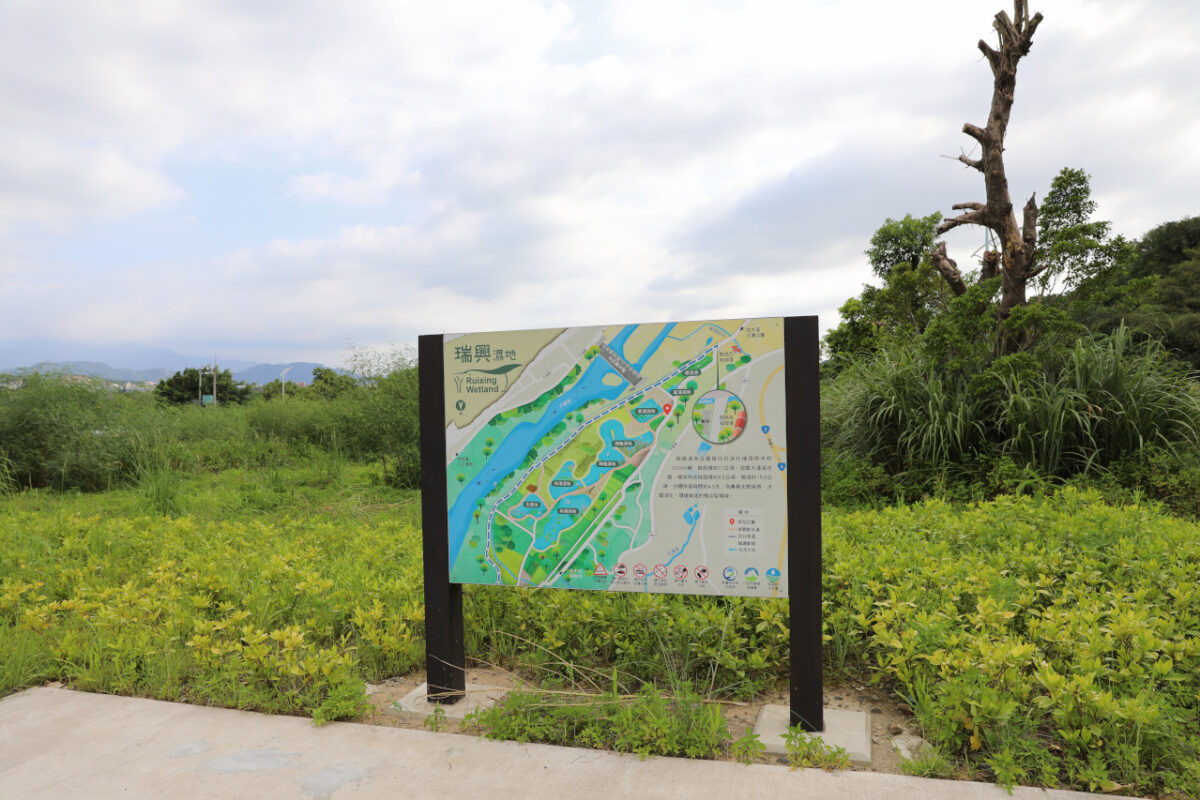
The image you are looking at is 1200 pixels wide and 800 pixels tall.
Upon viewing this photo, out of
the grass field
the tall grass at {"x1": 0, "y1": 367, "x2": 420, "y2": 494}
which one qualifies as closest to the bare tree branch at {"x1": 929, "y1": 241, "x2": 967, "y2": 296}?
the grass field

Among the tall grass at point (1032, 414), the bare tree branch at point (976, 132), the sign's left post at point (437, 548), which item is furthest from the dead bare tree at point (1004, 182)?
the sign's left post at point (437, 548)

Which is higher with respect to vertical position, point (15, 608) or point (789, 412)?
point (789, 412)

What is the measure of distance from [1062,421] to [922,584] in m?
4.43

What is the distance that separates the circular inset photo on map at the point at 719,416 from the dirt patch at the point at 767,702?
3.78 ft

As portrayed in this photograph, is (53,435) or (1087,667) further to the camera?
(53,435)

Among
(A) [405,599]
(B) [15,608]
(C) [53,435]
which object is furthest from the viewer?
(C) [53,435]

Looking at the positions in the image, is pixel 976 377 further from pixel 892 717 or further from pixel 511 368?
pixel 511 368

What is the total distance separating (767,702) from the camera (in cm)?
314

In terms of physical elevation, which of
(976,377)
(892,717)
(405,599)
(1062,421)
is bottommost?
(892,717)

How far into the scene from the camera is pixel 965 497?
689cm

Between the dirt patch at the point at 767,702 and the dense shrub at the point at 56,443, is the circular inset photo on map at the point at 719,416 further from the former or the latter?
the dense shrub at the point at 56,443

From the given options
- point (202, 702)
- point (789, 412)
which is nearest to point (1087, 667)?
point (789, 412)

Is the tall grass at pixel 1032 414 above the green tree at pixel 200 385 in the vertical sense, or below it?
below

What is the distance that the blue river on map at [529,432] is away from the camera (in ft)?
9.89
